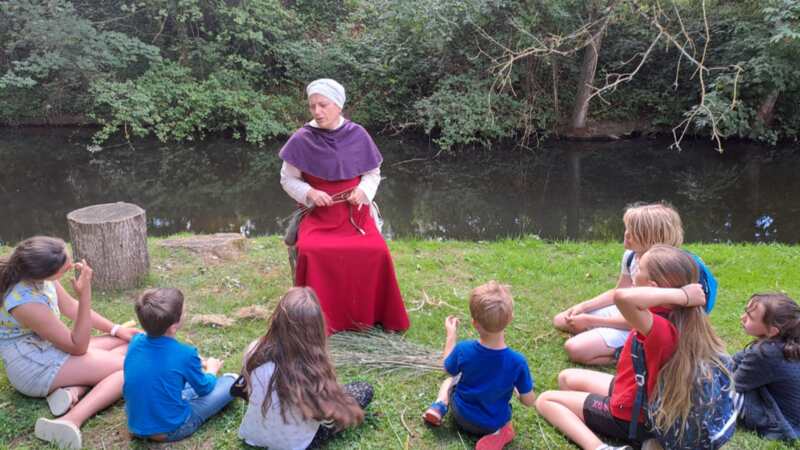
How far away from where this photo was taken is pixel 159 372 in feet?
8.95

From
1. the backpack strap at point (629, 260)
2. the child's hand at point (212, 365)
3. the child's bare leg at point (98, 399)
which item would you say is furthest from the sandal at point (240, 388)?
the backpack strap at point (629, 260)

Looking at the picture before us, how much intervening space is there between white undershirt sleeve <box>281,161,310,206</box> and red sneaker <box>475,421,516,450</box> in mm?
2011

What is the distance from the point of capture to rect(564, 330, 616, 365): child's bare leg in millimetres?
Result: 3705

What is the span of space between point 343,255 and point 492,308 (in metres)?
1.60

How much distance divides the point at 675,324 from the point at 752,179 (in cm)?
941

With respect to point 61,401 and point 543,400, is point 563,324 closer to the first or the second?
point 543,400

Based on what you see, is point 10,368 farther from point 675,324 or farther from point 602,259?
point 602,259

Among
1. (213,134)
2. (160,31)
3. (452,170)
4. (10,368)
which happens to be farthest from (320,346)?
(160,31)

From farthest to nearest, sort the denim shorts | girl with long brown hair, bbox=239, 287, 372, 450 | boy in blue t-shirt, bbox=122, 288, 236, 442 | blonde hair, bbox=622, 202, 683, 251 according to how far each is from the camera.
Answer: blonde hair, bbox=622, 202, 683, 251 → the denim shorts → boy in blue t-shirt, bbox=122, 288, 236, 442 → girl with long brown hair, bbox=239, 287, 372, 450

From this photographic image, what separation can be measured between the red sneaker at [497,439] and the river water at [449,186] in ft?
17.0

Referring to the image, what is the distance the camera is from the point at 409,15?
12391 millimetres

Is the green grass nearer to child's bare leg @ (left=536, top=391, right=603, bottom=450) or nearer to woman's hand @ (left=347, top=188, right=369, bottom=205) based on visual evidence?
child's bare leg @ (left=536, top=391, right=603, bottom=450)

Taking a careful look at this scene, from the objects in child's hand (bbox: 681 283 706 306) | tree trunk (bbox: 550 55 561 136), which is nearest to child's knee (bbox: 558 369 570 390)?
child's hand (bbox: 681 283 706 306)

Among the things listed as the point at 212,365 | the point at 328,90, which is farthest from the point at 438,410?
the point at 328,90
